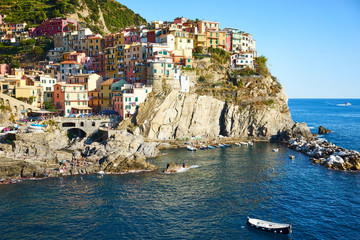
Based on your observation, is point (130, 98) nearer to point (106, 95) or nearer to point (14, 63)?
point (106, 95)

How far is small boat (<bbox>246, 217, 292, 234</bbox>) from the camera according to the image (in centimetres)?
3797

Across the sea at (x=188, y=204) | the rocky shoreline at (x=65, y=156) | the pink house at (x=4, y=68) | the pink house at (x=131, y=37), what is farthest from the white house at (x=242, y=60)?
the pink house at (x=4, y=68)

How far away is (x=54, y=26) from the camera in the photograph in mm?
128625

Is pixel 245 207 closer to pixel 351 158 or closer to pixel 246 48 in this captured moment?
pixel 351 158

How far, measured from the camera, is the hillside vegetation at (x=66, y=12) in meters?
139

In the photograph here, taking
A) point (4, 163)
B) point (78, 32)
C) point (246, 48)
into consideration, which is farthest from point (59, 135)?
point (246, 48)

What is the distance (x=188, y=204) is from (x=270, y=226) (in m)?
12.7

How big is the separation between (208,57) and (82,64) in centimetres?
4423

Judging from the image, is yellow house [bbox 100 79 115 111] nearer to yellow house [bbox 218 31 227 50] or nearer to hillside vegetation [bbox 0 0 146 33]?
yellow house [bbox 218 31 227 50]

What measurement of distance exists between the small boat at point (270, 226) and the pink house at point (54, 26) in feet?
368

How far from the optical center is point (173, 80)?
300 ft

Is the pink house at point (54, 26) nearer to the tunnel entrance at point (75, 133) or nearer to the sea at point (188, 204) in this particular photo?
the tunnel entrance at point (75, 133)

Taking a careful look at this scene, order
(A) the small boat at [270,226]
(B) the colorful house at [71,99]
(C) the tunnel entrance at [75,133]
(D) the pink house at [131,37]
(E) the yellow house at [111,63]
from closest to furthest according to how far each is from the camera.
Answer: (A) the small boat at [270,226] → (C) the tunnel entrance at [75,133] → (B) the colorful house at [71,99] → (E) the yellow house at [111,63] → (D) the pink house at [131,37]

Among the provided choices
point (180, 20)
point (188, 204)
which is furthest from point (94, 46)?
point (188, 204)
